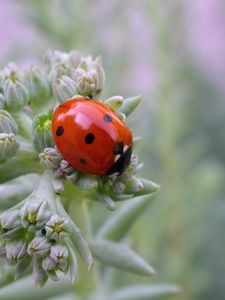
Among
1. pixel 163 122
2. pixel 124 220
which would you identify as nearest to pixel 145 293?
pixel 124 220

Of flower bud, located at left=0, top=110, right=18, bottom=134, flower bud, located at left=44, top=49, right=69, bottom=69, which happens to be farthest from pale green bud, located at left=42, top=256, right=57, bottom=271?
flower bud, located at left=44, top=49, right=69, bottom=69

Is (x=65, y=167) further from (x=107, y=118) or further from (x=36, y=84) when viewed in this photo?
(x=36, y=84)

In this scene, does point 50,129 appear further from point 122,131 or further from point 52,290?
point 52,290

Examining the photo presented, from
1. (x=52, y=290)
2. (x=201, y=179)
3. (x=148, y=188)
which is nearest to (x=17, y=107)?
(x=148, y=188)

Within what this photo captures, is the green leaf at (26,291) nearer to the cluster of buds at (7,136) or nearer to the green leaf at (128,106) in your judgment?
the cluster of buds at (7,136)

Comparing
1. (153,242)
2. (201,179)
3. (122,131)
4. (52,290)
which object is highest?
(122,131)

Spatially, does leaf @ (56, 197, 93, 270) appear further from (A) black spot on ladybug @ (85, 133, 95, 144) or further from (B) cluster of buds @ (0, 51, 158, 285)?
(A) black spot on ladybug @ (85, 133, 95, 144)

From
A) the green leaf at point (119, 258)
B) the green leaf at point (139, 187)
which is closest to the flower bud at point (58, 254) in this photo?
the green leaf at point (139, 187)
